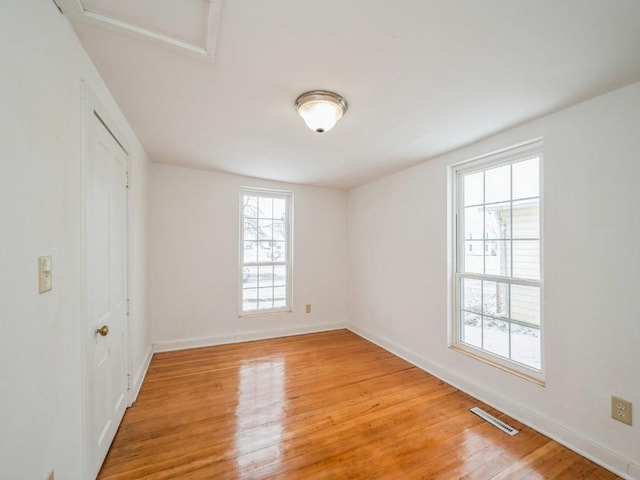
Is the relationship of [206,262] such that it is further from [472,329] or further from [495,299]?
[495,299]

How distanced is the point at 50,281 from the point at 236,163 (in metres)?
2.51

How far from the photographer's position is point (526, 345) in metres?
2.27

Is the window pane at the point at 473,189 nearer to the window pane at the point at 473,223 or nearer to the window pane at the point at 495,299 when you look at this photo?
the window pane at the point at 473,223

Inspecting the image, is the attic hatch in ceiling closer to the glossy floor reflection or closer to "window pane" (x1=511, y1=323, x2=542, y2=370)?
the glossy floor reflection

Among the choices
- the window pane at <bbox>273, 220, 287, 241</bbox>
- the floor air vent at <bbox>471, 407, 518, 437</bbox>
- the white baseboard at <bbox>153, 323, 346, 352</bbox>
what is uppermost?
the window pane at <bbox>273, 220, 287, 241</bbox>

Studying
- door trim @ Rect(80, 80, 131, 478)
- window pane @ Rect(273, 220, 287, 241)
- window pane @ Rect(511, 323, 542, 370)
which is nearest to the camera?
door trim @ Rect(80, 80, 131, 478)

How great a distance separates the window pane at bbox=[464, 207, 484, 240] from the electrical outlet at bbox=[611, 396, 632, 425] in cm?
143

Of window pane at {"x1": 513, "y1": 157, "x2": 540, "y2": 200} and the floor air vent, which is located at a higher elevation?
window pane at {"x1": 513, "y1": 157, "x2": 540, "y2": 200}

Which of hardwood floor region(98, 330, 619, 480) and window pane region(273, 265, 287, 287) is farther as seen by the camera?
window pane region(273, 265, 287, 287)

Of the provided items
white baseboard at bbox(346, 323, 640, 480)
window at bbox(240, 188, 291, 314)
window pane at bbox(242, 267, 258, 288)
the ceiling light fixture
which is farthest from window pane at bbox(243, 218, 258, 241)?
white baseboard at bbox(346, 323, 640, 480)

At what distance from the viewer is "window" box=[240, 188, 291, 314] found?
403cm

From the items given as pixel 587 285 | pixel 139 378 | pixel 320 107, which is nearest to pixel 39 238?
pixel 320 107

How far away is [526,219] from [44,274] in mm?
3005

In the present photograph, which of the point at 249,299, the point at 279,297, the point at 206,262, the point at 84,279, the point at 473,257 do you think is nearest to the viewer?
the point at 84,279
